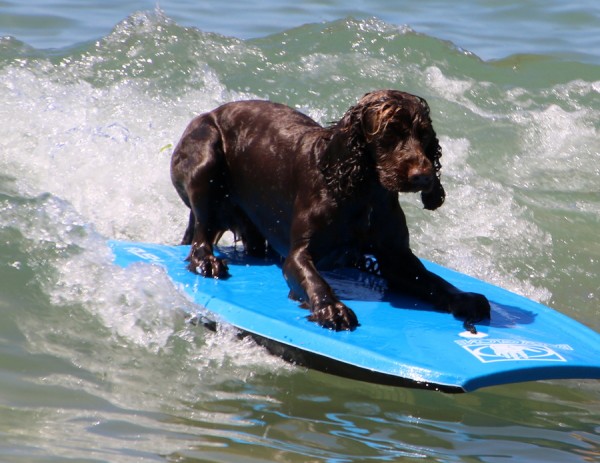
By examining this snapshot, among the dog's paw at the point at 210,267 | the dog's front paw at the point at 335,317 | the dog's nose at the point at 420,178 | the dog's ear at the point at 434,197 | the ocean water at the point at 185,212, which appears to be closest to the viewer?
the ocean water at the point at 185,212

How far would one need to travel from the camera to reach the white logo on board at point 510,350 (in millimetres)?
5012

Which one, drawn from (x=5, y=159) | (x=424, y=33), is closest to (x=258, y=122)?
(x=5, y=159)

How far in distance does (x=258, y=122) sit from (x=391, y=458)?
2298mm

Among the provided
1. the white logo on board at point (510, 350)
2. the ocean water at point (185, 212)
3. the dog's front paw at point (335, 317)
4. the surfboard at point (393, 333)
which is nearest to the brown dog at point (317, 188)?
the dog's front paw at point (335, 317)

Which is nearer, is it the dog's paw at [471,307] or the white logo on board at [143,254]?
the dog's paw at [471,307]

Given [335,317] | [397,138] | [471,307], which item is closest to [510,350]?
[471,307]

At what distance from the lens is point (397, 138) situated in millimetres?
5020

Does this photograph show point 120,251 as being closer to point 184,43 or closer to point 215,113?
point 215,113

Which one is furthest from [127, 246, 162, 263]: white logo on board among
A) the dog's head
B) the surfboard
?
the dog's head

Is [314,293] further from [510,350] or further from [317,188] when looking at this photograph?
[510,350]

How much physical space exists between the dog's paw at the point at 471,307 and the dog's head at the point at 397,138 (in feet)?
2.34

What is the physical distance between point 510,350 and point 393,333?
0.55 m

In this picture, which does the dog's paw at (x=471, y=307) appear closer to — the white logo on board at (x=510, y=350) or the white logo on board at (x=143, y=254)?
the white logo on board at (x=510, y=350)

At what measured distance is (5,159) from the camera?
837 centimetres
